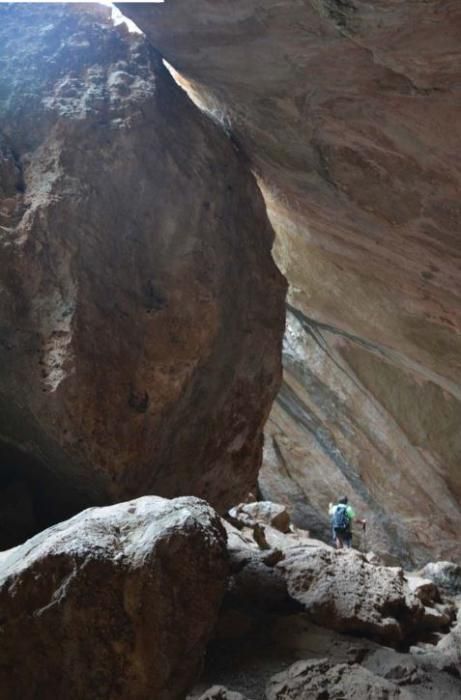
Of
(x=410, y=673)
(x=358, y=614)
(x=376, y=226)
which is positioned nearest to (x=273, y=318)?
(x=376, y=226)

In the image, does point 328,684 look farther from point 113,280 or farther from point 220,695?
point 113,280

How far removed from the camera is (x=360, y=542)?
12156 millimetres

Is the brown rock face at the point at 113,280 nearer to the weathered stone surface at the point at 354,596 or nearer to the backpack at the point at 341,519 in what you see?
the weathered stone surface at the point at 354,596

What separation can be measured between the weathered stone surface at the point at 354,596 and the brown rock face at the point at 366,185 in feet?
8.19

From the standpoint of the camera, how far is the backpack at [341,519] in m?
10.1

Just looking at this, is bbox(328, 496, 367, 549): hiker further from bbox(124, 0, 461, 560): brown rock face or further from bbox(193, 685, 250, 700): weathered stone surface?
bbox(193, 685, 250, 700): weathered stone surface

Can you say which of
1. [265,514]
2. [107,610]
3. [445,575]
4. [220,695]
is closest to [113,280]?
[107,610]

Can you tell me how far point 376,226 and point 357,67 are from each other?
1.93 metres

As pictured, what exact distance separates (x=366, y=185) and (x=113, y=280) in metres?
1.99

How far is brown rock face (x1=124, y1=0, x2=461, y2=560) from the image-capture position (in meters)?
3.69

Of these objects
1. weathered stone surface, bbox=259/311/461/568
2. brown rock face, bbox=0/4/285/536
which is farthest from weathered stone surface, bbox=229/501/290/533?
brown rock face, bbox=0/4/285/536

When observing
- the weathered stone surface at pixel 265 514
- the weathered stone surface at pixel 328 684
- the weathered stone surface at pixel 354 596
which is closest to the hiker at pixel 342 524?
the weathered stone surface at pixel 265 514

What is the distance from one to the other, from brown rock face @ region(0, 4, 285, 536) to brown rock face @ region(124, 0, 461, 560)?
1.84 feet

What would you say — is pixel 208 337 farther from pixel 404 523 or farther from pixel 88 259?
pixel 404 523
